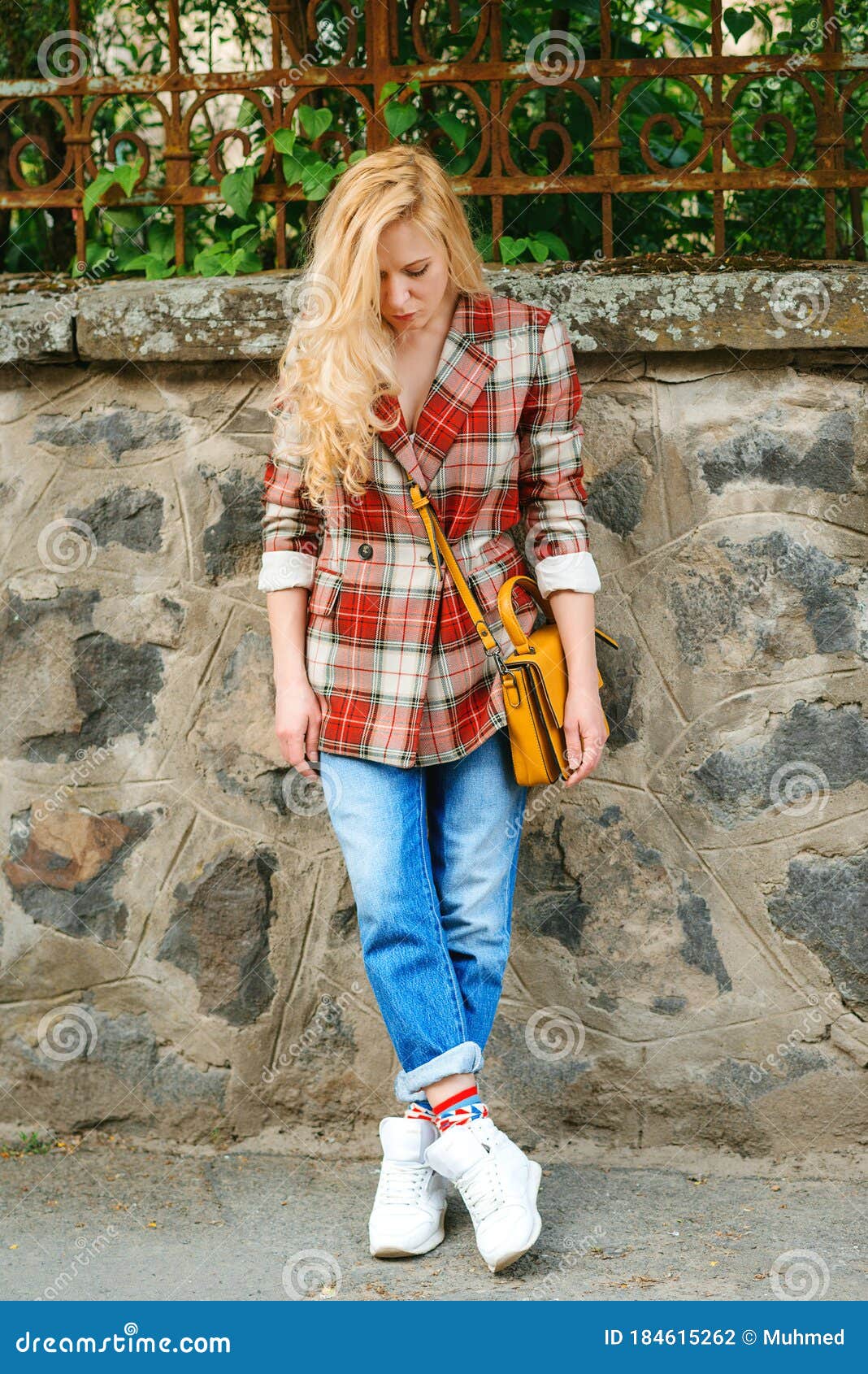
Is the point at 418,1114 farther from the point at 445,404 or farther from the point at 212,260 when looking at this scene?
the point at 212,260

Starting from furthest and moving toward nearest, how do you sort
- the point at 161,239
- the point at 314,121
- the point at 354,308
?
the point at 161,239
the point at 314,121
the point at 354,308

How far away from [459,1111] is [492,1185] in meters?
0.12

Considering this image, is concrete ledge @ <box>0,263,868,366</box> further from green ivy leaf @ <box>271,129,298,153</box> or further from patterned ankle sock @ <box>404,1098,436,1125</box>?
patterned ankle sock @ <box>404,1098,436,1125</box>

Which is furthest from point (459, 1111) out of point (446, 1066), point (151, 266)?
point (151, 266)

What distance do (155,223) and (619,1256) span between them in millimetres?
1979

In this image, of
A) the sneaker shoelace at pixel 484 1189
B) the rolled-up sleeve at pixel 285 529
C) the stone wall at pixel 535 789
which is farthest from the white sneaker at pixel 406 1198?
the rolled-up sleeve at pixel 285 529

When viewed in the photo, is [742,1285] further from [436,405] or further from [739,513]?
[436,405]

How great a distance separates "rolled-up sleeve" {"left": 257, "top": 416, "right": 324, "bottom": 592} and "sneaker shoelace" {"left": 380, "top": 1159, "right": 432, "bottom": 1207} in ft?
3.08

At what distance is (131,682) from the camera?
93.4 inches

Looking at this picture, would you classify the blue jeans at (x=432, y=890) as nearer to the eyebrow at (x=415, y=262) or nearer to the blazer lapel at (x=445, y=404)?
the blazer lapel at (x=445, y=404)

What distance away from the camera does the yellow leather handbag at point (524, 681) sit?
194 centimetres

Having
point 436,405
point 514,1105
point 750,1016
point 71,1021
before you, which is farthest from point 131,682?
point 750,1016

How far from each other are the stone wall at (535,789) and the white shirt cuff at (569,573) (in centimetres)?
27

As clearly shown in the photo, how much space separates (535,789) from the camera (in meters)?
2.31
